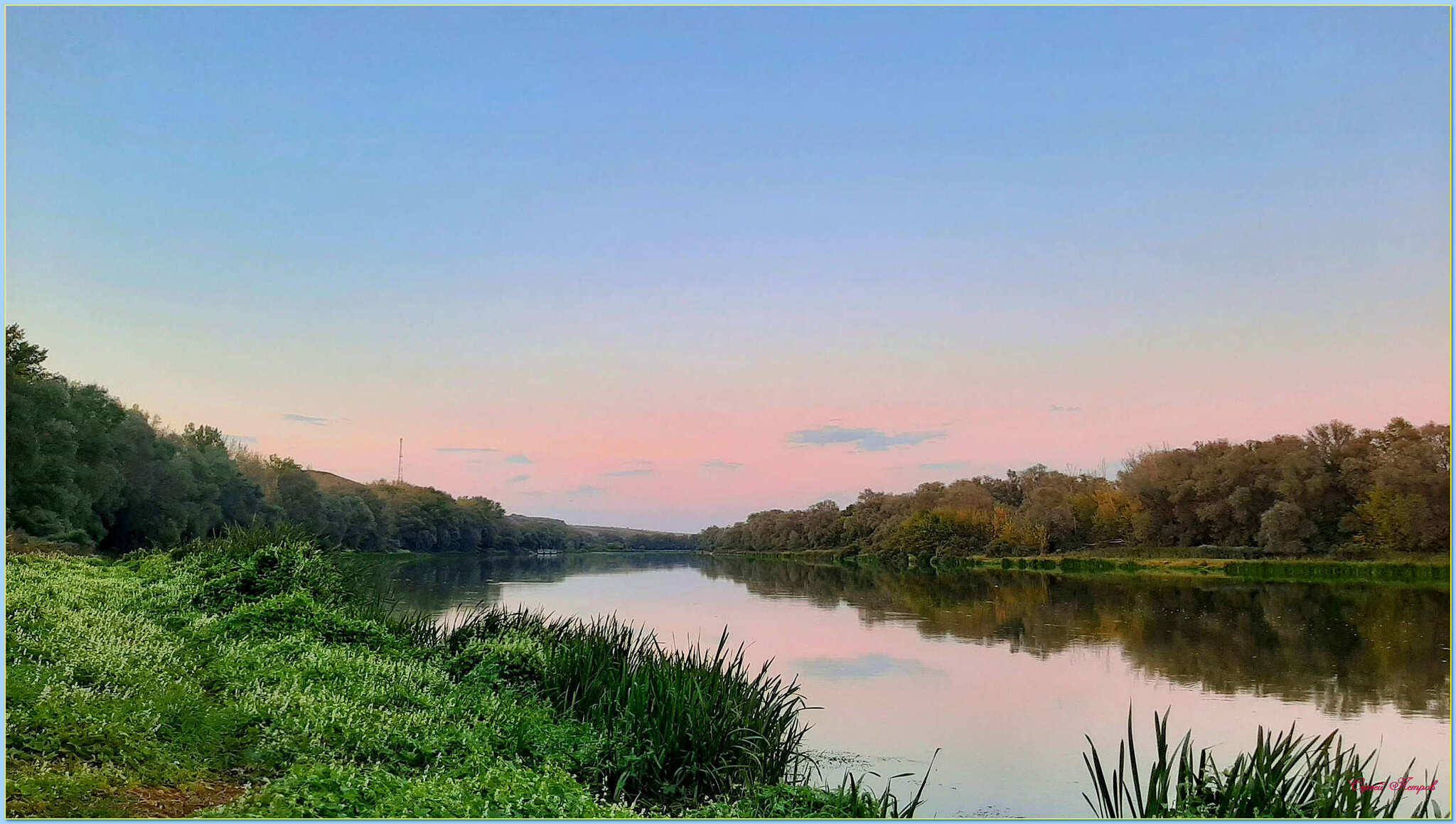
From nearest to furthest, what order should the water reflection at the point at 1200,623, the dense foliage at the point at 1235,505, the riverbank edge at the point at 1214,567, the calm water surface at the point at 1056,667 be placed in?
1. the calm water surface at the point at 1056,667
2. the water reflection at the point at 1200,623
3. the riverbank edge at the point at 1214,567
4. the dense foliage at the point at 1235,505

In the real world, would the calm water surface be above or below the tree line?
below

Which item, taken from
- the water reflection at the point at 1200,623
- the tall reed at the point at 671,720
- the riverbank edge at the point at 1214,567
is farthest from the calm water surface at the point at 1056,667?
the riverbank edge at the point at 1214,567

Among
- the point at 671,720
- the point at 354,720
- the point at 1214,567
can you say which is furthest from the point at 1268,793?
the point at 1214,567

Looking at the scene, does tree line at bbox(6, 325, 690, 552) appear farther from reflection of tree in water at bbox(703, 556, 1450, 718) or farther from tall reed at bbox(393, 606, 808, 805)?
reflection of tree in water at bbox(703, 556, 1450, 718)

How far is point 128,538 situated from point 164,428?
22389mm

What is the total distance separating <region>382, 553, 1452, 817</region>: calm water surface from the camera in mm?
11664

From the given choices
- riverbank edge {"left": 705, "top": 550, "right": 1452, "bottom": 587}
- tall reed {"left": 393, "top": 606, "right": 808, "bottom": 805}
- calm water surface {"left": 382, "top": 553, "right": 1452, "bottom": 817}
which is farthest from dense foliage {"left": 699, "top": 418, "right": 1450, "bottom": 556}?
tall reed {"left": 393, "top": 606, "right": 808, "bottom": 805}

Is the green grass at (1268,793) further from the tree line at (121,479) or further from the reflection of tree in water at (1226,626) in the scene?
the tree line at (121,479)

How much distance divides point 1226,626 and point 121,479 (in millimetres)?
38978

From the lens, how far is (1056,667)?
18531 mm

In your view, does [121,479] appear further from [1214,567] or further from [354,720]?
[1214,567]

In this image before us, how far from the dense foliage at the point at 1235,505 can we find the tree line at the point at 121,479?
145ft

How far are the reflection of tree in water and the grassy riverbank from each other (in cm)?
1066

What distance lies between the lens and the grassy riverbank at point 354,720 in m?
5.68
